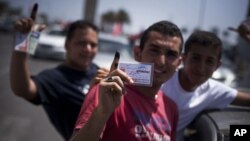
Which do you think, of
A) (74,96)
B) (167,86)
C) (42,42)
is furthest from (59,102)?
(42,42)

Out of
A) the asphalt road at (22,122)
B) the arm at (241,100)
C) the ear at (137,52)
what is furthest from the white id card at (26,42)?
the asphalt road at (22,122)

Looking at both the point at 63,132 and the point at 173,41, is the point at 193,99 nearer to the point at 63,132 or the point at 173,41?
the point at 173,41

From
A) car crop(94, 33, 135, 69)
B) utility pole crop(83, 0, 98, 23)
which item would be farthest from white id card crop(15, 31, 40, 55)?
utility pole crop(83, 0, 98, 23)

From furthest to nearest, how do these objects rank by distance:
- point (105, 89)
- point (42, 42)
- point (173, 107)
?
point (42, 42), point (173, 107), point (105, 89)

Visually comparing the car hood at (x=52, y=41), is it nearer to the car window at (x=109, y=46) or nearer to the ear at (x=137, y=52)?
the car window at (x=109, y=46)

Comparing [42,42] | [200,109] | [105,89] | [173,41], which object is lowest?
[42,42]

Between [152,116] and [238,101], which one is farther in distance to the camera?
[238,101]

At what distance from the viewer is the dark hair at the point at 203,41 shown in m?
2.74

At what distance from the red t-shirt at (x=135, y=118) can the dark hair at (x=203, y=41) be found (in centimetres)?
57

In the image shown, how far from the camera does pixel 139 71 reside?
1.89 metres

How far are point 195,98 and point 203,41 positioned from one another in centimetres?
44

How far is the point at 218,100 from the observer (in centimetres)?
297

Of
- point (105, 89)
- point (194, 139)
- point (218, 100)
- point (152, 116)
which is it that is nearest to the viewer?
point (105, 89)

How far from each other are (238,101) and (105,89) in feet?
5.22
